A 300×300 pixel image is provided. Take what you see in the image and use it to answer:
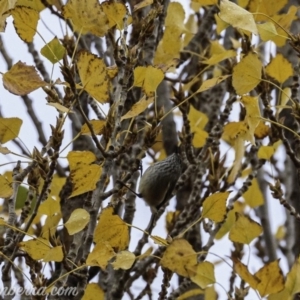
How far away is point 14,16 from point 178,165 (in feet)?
1.80

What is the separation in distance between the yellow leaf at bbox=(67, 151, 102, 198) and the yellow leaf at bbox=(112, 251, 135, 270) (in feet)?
0.48

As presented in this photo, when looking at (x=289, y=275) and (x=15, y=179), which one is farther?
(x=15, y=179)

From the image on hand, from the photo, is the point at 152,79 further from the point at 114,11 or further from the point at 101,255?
the point at 101,255

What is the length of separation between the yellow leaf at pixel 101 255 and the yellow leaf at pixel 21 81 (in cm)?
34

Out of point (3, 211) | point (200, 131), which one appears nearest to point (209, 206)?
point (200, 131)

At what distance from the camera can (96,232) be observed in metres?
1.29

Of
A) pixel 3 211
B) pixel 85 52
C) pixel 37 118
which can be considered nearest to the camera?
pixel 85 52

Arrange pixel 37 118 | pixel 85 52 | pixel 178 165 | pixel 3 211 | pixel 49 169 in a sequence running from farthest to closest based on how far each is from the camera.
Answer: pixel 3 211, pixel 37 118, pixel 178 165, pixel 49 169, pixel 85 52

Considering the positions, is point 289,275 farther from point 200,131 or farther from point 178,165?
point 200,131

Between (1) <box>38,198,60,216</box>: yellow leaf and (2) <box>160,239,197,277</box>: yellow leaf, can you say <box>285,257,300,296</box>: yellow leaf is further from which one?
(1) <box>38,198,60,216</box>: yellow leaf

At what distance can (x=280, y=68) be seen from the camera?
156cm

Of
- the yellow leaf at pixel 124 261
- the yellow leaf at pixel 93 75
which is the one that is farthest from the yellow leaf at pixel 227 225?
the yellow leaf at pixel 93 75

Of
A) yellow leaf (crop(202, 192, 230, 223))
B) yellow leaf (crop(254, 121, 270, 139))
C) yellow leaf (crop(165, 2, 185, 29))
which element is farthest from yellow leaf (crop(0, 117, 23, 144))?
yellow leaf (crop(254, 121, 270, 139))

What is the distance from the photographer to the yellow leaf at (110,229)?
128 cm
